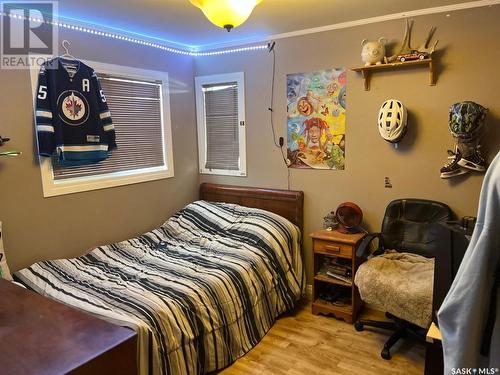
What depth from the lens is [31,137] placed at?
8.61 ft

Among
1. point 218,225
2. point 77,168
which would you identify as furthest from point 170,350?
point 77,168

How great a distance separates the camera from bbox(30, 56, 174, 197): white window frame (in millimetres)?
2721

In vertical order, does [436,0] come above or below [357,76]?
above

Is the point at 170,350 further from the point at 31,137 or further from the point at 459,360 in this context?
the point at 31,137

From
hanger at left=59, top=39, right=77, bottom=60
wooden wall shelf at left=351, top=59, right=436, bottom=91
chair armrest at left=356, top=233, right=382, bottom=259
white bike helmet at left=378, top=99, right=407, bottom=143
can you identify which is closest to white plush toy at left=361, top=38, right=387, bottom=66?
wooden wall shelf at left=351, top=59, right=436, bottom=91

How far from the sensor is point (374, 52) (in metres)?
2.80

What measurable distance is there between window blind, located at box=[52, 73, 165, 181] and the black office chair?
219 cm

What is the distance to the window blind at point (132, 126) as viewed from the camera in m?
3.15

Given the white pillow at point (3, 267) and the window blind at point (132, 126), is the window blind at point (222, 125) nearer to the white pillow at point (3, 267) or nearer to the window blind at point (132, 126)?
the window blind at point (132, 126)

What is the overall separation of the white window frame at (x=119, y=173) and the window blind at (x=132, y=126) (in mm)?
35

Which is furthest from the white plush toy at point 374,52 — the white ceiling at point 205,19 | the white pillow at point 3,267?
the white pillow at point 3,267

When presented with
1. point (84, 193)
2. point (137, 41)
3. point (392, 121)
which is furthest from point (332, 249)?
point (137, 41)

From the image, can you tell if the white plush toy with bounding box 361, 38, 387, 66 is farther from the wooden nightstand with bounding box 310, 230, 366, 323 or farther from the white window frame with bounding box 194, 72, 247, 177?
the wooden nightstand with bounding box 310, 230, 366, 323

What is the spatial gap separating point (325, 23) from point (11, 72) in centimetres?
245
